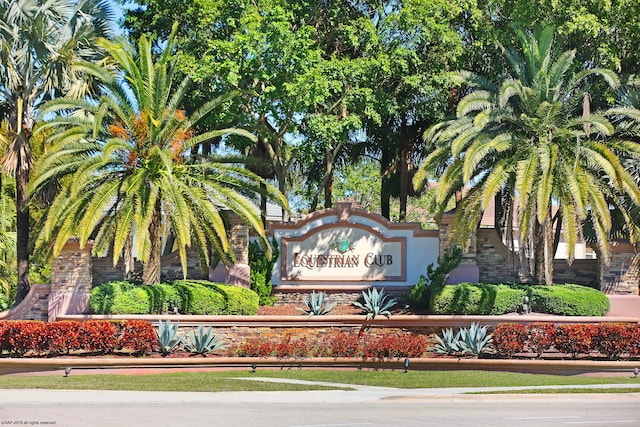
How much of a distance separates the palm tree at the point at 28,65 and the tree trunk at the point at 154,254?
11.5 ft

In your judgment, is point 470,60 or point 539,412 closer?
point 539,412

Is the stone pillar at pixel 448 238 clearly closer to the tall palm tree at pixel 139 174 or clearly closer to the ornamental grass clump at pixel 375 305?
the ornamental grass clump at pixel 375 305

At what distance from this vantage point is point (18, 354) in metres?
22.0

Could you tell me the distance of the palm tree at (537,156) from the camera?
76.7 ft

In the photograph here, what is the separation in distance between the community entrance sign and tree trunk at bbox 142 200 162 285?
3559 millimetres

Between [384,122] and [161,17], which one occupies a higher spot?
[161,17]

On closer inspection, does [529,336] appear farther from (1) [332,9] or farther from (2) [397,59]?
(1) [332,9]

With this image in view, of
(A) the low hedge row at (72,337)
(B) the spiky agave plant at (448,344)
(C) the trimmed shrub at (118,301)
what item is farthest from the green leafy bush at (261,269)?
(B) the spiky agave plant at (448,344)

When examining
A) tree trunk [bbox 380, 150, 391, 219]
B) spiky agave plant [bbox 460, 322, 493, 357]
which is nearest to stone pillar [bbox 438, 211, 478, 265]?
spiky agave plant [bbox 460, 322, 493, 357]

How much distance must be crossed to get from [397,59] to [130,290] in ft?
34.3

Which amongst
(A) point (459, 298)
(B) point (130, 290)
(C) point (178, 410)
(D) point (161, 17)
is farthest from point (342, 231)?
(C) point (178, 410)

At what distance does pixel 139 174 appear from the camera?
2364 cm

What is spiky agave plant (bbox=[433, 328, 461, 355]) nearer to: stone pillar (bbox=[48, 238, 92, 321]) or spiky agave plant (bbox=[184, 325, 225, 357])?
spiky agave plant (bbox=[184, 325, 225, 357])

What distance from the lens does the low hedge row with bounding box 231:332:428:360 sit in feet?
72.1
